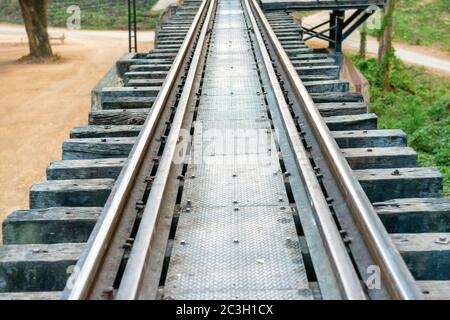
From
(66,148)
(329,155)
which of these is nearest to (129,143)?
(66,148)

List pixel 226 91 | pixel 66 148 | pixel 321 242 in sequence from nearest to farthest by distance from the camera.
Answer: pixel 321 242
pixel 66 148
pixel 226 91

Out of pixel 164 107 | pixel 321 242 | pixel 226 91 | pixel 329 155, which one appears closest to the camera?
pixel 321 242

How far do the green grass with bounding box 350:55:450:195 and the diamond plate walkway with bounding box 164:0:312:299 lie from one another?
676cm

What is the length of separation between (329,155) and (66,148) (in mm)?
2161

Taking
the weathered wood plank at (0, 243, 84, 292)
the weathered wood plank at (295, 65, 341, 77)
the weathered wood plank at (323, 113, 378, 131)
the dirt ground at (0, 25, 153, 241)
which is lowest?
the dirt ground at (0, 25, 153, 241)

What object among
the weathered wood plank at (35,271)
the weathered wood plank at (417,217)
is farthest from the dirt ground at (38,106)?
the weathered wood plank at (417,217)

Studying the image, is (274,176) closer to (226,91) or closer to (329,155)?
(329,155)

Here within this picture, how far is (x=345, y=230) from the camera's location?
3.91 metres

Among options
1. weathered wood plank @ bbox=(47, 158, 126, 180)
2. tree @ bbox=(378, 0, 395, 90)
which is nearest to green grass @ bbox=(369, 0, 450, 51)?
tree @ bbox=(378, 0, 395, 90)

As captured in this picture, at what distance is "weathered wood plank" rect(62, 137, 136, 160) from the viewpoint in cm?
553

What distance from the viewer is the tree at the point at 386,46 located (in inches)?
985

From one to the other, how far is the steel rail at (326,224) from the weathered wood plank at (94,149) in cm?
139

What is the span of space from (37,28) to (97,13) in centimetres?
1595

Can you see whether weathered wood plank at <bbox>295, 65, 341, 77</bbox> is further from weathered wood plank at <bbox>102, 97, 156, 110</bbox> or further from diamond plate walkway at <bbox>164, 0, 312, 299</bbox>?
weathered wood plank at <bbox>102, 97, 156, 110</bbox>
